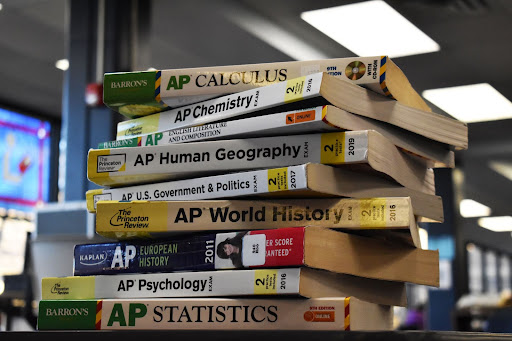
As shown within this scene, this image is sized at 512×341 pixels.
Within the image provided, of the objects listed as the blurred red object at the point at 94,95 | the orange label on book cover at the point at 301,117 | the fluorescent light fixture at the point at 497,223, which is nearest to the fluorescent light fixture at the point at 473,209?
the fluorescent light fixture at the point at 497,223

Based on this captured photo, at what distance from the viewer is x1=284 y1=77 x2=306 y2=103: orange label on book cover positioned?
41.3 inches

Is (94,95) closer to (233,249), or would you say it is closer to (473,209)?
(233,249)

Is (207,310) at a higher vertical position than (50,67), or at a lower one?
lower

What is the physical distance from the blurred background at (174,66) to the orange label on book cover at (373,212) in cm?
119

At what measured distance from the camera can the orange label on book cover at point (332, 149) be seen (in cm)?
104

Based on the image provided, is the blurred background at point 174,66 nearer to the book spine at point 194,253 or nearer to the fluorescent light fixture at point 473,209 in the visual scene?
the book spine at point 194,253

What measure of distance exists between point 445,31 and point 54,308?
534 cm

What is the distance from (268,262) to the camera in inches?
39.9

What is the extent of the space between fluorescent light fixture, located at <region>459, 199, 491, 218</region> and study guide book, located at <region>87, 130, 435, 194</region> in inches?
544

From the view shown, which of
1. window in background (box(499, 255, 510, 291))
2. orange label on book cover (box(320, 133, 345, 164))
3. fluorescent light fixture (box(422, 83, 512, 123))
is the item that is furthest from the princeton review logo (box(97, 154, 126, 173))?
window in background (box(499, 255, 510, 291))

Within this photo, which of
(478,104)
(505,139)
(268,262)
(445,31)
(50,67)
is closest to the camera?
(268,262)

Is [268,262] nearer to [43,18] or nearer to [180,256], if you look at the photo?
[180,256]

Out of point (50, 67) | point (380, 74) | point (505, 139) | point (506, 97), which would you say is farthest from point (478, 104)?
point (380, 74)

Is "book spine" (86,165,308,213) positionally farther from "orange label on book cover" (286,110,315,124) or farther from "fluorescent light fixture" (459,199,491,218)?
"fluorescent light fixture" (459,199,491,218)
